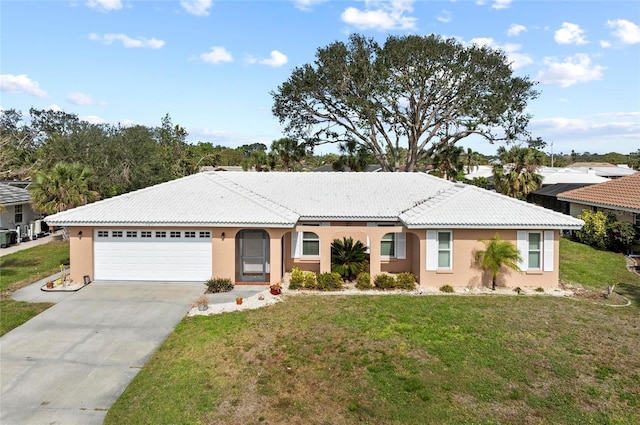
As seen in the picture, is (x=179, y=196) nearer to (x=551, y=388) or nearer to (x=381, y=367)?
(x=381, y=367)

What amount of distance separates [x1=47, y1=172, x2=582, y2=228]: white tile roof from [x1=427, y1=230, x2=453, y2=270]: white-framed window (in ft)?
1.95

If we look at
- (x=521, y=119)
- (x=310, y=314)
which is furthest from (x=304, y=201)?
(x=521, y=119)

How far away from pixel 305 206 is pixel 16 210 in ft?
72.6

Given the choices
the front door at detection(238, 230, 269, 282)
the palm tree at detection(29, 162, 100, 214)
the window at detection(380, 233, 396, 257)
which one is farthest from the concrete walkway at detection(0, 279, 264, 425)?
the palm tree at detection(29, 162, 100, 214)

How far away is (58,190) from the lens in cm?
2433

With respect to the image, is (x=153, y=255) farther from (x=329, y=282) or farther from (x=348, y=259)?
(x=348, y=259)

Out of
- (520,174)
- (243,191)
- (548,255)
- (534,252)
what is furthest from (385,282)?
(520,174)

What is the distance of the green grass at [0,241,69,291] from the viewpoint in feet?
57.0

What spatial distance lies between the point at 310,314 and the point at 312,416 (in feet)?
18.1

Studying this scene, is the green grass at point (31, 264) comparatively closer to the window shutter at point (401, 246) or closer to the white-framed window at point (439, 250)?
the window shutter at point (401, 246)

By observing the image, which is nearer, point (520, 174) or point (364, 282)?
point (364, 282)

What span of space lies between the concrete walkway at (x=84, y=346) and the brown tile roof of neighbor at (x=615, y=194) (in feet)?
70.9

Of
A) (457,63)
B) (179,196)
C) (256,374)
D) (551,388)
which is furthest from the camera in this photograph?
(457,63)

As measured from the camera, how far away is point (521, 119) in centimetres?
3631
